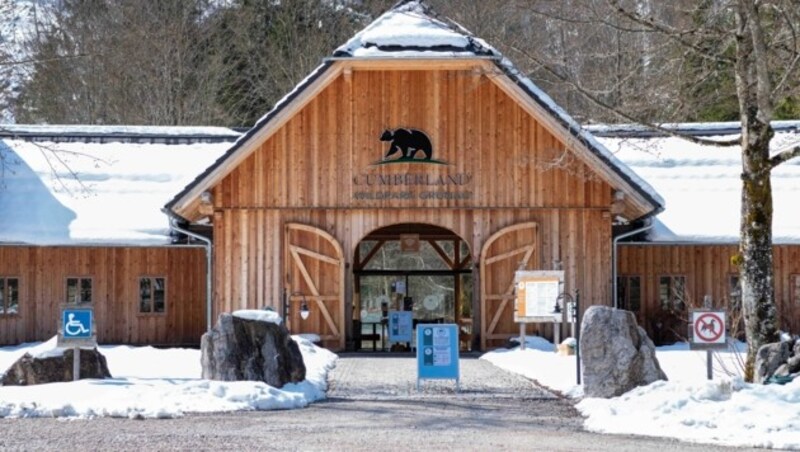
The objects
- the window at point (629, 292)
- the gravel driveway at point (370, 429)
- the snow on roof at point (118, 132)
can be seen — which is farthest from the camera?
the snow on roof at point (118, 132)

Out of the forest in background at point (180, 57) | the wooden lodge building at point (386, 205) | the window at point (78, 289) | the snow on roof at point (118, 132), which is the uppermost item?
the forest in background at point (180, 57)

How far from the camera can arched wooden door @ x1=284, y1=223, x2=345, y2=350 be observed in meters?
30.3

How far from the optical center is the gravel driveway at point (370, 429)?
1387 centimetres

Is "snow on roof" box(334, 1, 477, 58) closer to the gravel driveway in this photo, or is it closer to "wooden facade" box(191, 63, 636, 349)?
"wooden facade" box(191, 63, 636, 349)

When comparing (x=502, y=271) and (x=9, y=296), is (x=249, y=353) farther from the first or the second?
(x=9, y=296)

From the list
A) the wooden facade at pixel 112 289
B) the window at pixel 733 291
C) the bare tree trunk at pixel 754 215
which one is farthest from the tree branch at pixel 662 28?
the wooden facade at pixel 112 289

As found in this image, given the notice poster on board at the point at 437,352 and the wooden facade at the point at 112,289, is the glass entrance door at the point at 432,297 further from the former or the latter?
the notice poster on board at the point at 437,352

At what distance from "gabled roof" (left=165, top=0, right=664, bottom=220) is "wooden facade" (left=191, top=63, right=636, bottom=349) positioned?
0.52 metres

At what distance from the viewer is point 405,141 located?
30500 millimetres

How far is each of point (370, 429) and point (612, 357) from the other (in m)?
4.50

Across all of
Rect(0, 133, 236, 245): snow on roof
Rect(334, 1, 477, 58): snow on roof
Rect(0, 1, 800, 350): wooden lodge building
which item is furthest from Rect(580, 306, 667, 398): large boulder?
Rect(0, 133, 236, 245): snow on roof

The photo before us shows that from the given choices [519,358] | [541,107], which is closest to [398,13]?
[541,107]

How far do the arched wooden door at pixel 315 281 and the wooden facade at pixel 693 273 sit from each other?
7.50m

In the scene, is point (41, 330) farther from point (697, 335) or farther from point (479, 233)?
point (697, 335)
